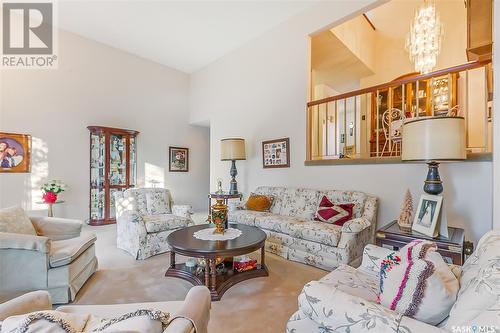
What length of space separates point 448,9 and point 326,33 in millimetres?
2546

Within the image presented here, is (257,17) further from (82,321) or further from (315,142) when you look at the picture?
(82,321)

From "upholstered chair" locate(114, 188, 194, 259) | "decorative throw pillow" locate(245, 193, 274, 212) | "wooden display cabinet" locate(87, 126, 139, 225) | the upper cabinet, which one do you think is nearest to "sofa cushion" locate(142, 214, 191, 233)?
"upholstered chair" locate(114, 188, 194, 259)

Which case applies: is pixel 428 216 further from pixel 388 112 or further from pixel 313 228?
pixel 388 112

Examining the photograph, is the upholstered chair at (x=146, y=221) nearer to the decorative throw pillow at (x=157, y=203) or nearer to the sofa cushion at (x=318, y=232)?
the decorative throw pillow at (x=157, y=203)

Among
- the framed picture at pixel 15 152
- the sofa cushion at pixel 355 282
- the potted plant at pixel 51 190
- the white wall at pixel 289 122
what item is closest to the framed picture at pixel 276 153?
the white wall at pixel 289 122

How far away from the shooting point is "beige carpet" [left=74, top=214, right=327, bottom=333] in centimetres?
179

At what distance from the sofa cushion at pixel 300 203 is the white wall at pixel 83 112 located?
3404mm

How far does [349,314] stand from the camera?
0.91 metres

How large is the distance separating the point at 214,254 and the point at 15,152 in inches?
164

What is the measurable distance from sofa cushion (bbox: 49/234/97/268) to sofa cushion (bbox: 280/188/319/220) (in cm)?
249

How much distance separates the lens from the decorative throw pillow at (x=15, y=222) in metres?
1.99

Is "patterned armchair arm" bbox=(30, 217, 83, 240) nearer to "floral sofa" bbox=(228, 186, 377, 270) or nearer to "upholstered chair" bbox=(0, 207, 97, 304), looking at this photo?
"upholstered chair" bbox=(0, 207, 97, 304)

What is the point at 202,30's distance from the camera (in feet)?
14.7

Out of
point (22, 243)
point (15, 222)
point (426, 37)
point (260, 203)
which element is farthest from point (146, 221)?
point (426, 37)
